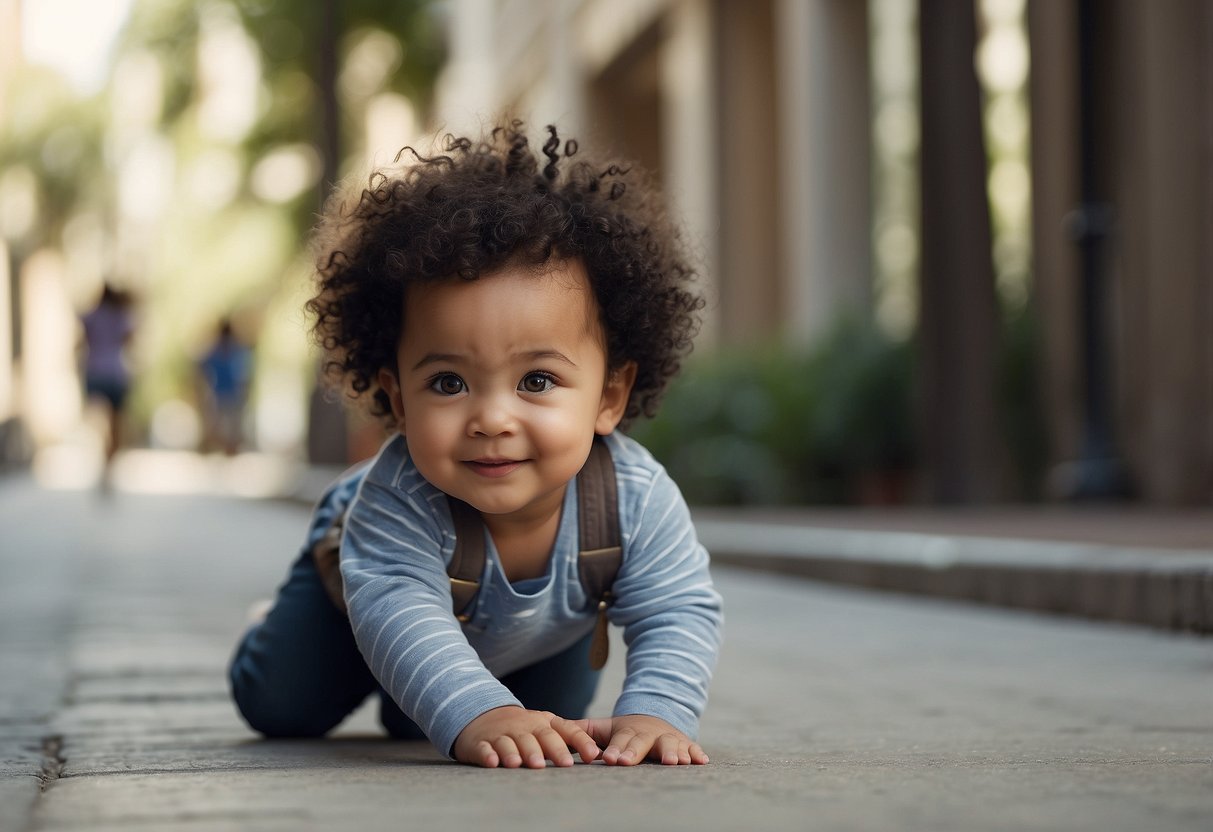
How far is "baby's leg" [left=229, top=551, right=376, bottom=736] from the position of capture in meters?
3.29

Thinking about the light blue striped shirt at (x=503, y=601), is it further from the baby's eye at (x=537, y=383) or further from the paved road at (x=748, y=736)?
the baby's eye at (x=537, y=383)

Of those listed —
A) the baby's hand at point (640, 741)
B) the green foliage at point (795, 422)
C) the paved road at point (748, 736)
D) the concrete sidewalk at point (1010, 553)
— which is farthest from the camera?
the green foliage at point (795, 422)

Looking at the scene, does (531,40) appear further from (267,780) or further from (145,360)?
(267,780)

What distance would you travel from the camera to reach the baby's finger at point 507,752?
95.0 inches

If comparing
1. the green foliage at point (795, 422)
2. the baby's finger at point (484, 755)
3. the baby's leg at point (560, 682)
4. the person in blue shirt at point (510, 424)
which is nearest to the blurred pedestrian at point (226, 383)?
the green foliage at point (795, 422)

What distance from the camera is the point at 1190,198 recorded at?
9375 mm

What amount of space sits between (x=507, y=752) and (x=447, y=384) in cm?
59

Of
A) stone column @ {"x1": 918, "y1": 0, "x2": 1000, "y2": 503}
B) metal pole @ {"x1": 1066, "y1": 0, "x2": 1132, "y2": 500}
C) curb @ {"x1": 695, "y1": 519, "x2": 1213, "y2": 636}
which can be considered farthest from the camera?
metal pole @ {"x1": 1066, "y1": 0, "x2": 1132, "y2": 500}

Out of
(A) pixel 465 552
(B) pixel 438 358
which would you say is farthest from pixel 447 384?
(A) pixel 465 552

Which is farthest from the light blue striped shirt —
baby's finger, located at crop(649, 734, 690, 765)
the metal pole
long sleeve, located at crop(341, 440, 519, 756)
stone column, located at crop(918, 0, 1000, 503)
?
the metal pole

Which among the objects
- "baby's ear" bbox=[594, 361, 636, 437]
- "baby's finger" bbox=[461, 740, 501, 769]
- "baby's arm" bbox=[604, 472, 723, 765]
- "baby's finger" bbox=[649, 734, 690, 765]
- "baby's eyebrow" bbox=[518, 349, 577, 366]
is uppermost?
"baby's eyebrow" bbox=[518, 349, 577, 366]

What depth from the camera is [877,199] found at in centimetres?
1425

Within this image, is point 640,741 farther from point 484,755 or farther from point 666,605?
point 666,605

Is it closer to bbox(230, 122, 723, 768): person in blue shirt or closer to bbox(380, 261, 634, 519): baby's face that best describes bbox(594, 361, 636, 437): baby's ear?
bbox(230, 122, 723, 768): person in blue shirt
